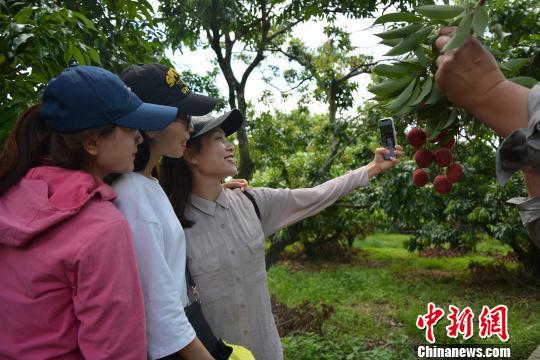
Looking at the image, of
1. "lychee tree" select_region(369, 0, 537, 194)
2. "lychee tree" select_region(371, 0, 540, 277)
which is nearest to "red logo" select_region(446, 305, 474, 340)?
"lychee tree" select_region(371, 0, 540, 277)

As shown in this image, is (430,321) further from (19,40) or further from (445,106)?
(19,40)

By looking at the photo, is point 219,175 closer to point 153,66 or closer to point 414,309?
point 153,66

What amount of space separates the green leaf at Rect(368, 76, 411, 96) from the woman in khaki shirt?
590 millimetres

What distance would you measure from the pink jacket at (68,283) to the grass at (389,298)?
285 centimetres

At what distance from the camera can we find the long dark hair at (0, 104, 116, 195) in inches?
39.1

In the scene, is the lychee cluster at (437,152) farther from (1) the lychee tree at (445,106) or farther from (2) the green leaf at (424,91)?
(2) the green leaf at (424,91)

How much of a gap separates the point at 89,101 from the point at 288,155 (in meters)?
4.80

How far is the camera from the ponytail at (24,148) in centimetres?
99

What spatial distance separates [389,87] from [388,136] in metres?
Result: 0.74

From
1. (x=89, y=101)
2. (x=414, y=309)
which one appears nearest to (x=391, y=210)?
(x=414, y=309)

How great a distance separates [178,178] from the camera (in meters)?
1.62

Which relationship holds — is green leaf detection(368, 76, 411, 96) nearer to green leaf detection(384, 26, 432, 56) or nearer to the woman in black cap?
green leaf detection(384, 26, 432, 56)


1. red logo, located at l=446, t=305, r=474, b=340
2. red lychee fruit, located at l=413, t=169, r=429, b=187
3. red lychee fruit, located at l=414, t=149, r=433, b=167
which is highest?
red lychee fruit, located at l=414, t=149, r=433, b=167

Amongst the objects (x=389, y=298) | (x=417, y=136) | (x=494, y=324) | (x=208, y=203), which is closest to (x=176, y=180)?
(x=208, y=203)
